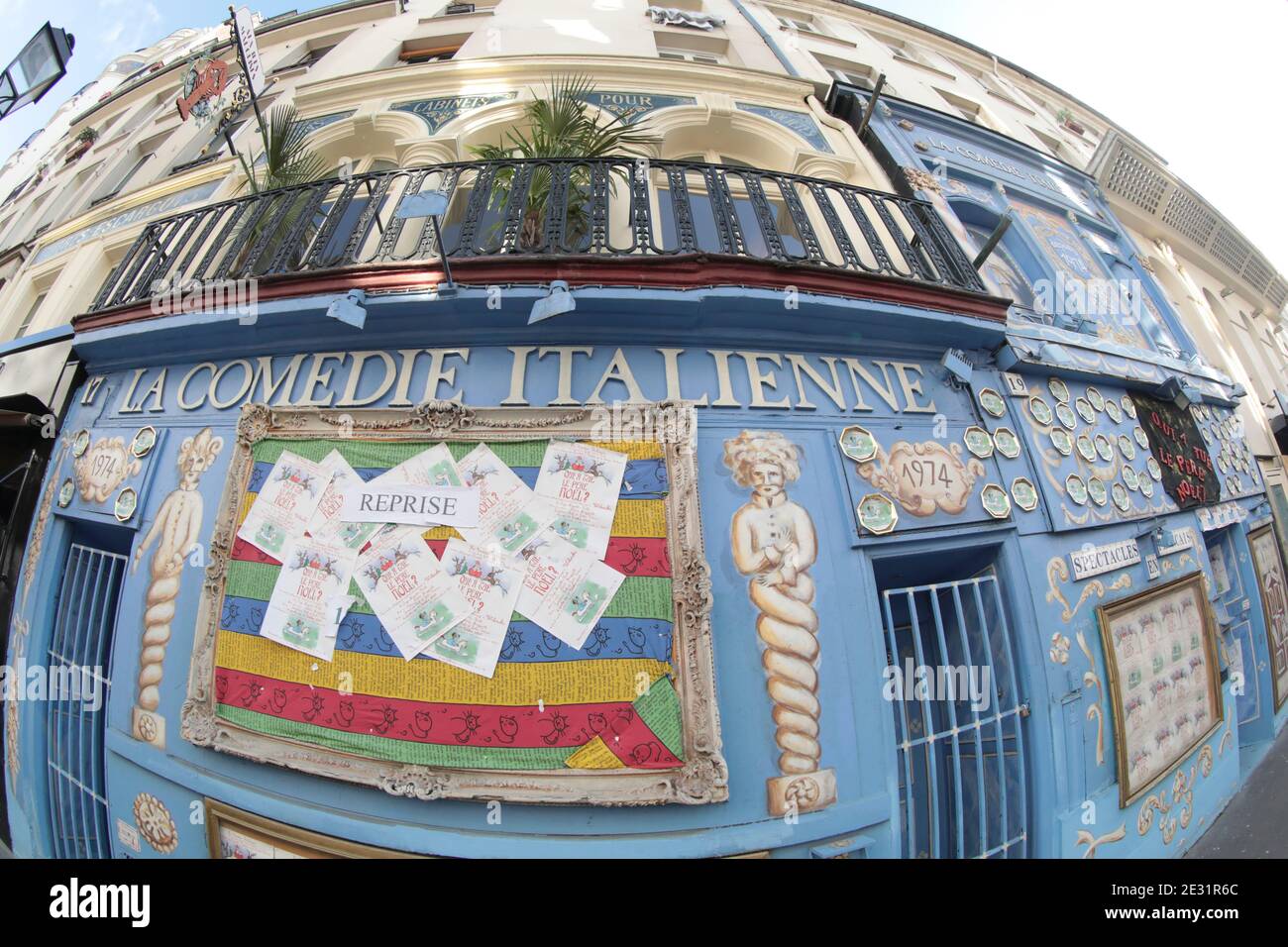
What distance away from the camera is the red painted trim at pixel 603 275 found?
340 cm

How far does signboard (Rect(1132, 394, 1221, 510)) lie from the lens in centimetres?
486

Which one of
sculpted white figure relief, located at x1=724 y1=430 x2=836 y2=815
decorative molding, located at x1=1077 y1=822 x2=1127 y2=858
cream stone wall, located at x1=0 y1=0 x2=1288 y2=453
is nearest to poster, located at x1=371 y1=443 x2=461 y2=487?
sculpted white figure relief, located at x1=724 y1=430 x2=836 y2=815

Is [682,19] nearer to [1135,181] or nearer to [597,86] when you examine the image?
[597,86]

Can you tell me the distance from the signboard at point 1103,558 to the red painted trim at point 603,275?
8.85 feet

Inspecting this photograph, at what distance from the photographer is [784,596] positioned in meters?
2.91

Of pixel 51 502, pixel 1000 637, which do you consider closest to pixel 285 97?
pixel 51 502

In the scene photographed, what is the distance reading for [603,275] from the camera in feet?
11.1

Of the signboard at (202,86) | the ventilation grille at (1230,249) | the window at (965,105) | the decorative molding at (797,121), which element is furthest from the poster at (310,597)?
the ventilation grille at (1230,249)

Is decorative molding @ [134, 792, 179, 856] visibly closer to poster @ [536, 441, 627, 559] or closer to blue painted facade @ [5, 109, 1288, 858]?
blue painted facade @ [5, 109, 1288, 858]

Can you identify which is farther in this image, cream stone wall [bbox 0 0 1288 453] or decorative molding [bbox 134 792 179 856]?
cream stone wall [bbox 0 0 1288 453]

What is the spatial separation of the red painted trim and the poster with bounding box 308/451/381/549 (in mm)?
1402

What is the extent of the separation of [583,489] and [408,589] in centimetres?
130

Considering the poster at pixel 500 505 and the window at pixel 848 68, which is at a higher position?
the window at pixel 848 68

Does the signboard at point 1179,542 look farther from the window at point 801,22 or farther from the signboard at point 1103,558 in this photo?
the window at point 801,22
